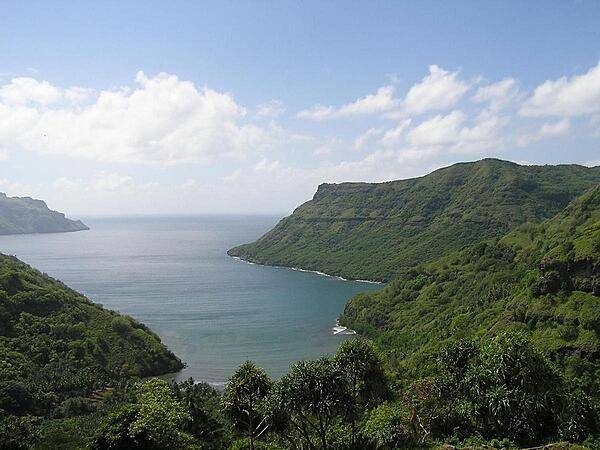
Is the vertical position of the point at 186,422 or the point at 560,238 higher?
the point at 560,238

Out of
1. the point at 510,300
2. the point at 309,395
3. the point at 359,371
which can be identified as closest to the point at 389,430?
the point at 359,371

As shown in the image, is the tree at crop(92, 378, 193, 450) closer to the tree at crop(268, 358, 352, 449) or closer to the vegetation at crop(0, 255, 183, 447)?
the tree at crop(268, 358, 352, 449)

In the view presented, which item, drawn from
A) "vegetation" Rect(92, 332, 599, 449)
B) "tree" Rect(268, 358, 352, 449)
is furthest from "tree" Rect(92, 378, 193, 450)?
"tree" Rect(268, 358, 352, 449)

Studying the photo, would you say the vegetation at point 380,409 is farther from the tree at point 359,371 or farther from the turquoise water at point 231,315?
the turquoise water at point 231,315

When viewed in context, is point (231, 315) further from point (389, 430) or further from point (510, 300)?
point (389, 430)

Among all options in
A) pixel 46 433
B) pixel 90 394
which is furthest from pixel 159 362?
pixel 46 433

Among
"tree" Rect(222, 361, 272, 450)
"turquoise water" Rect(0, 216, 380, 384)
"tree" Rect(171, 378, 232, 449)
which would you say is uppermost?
"tree" Rect(222, 361, 272, 450)

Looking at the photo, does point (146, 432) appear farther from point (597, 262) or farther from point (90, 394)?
point (597, 262)
